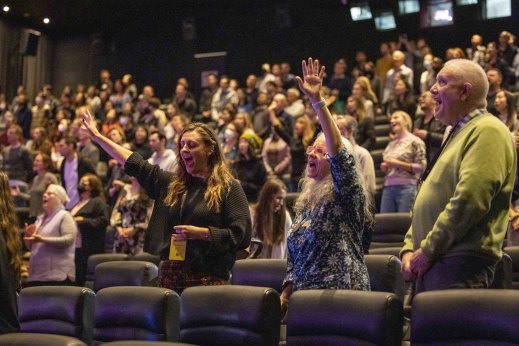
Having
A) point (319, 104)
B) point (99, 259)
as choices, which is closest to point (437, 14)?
point (99, 259)

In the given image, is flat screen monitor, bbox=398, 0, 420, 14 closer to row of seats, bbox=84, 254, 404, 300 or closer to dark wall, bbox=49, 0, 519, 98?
dark wall, bbox=49, 0, 519, 98

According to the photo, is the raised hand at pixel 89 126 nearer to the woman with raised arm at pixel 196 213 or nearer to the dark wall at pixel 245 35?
the woman with raised arm at pixel 196 213

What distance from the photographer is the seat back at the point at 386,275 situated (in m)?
3.51

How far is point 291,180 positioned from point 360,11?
7.57 metres

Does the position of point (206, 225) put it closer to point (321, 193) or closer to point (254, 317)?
point (321, 193)

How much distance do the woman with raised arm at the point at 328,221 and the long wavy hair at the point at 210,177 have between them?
43 cm

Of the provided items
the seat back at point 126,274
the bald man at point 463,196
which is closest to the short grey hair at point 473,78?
the bald man at point 463,196

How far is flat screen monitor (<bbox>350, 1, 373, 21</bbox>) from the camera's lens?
1406cm

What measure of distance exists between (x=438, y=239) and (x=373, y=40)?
39.2ft

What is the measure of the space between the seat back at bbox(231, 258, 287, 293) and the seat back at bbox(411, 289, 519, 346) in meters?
1.46

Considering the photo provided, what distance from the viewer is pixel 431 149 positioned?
619cm

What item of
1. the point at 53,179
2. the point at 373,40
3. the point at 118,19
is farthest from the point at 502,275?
the point at 118,19

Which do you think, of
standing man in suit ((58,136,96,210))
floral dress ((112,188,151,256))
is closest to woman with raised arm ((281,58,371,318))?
floral dress ((112,188,151,256))

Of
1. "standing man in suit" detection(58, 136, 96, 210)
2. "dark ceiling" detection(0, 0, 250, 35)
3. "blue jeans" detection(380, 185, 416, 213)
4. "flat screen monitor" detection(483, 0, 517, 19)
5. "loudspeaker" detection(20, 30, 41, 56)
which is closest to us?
"blue jeans" detection(380, 185, 416, 213)
